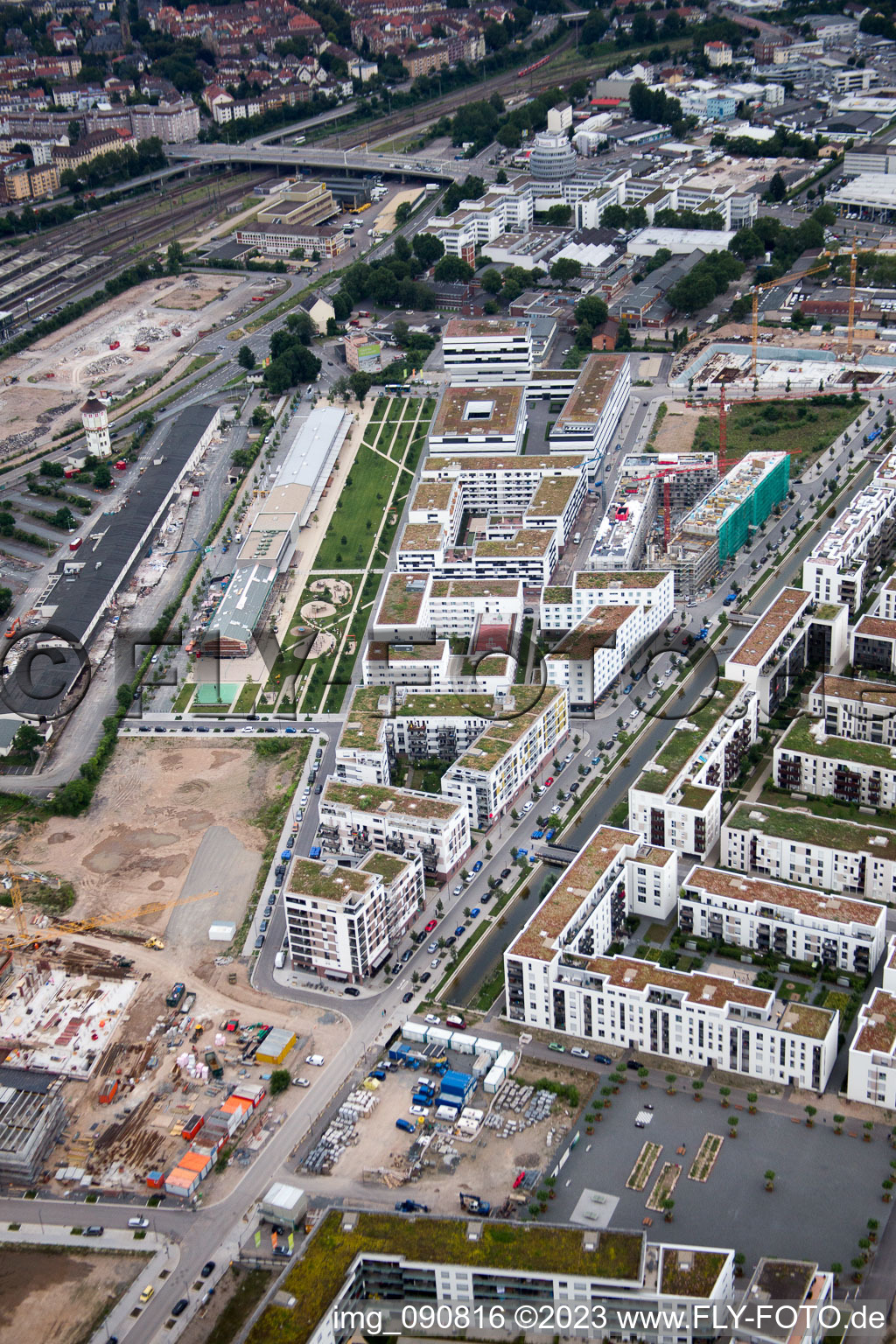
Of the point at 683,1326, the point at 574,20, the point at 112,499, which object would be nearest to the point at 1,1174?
the point at 683,1326

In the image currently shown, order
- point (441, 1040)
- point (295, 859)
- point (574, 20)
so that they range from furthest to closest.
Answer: point (574, 20)
point (295, 859)
point (441, 1040)

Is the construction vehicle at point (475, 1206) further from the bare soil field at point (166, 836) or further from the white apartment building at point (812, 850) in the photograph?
the white apartment building at point (812, 850)

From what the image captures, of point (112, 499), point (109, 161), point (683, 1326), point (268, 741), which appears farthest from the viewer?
point (109, 161)

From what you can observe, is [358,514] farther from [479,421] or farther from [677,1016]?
[677,1016]

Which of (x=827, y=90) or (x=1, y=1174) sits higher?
(x=827, y=90)

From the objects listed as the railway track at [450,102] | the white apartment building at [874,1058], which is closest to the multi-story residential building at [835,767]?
the white apartment building at [874,1058]

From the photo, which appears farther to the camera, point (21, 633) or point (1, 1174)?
point (21, 633)

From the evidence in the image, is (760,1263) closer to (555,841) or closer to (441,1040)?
(441,1040)
